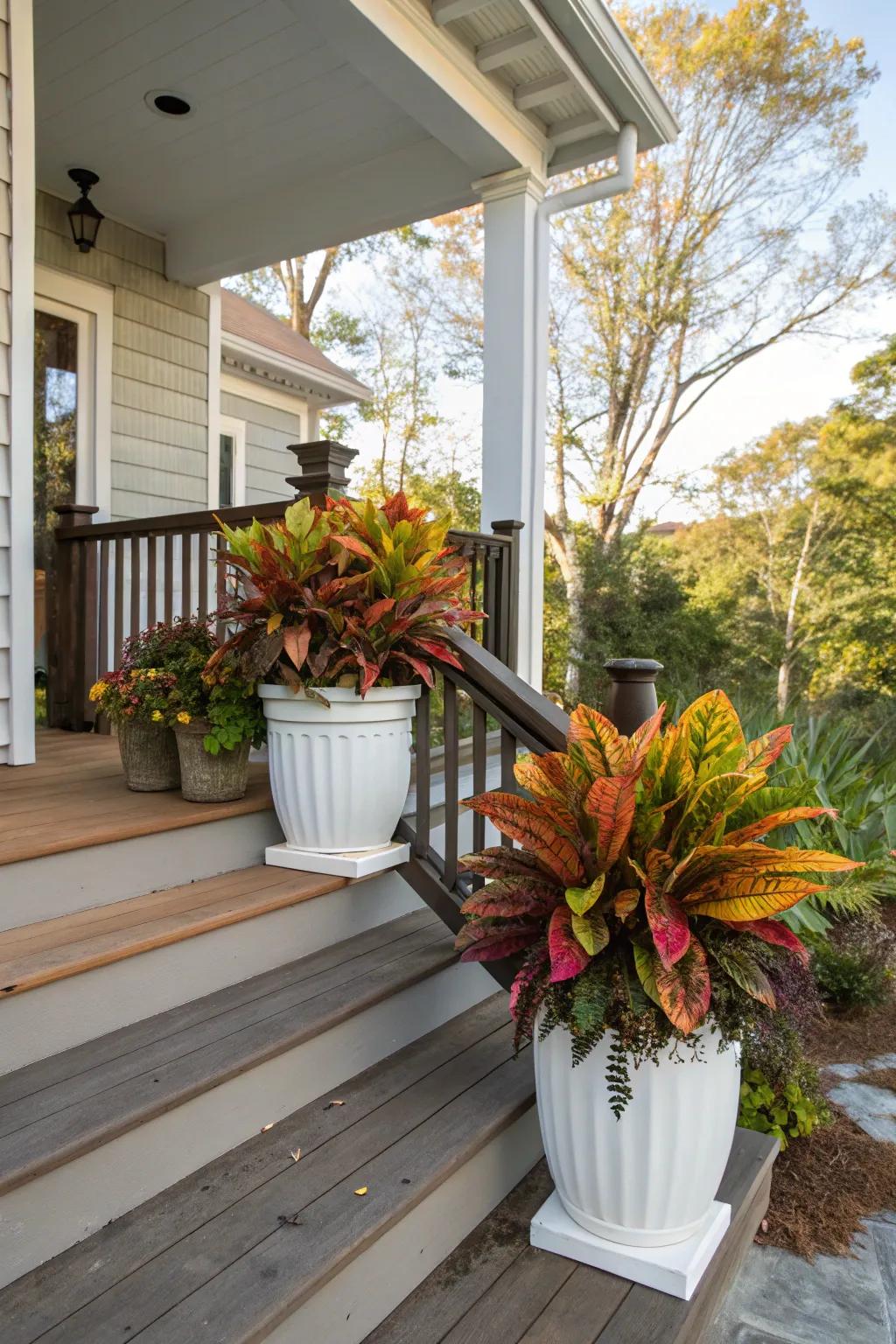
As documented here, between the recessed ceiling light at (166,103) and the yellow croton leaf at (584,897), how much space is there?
409 centimetres

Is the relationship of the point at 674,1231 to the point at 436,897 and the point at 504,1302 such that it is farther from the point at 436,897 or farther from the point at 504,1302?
the point at 436,897

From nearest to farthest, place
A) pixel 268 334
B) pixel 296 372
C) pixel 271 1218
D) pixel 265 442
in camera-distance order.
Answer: pixel 271 1218
pixel 296 372
pixel 265 442
pixel 268 334

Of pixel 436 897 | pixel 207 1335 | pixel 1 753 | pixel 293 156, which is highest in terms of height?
pixel 293 156

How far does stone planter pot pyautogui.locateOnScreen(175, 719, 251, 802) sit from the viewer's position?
8.13 feet

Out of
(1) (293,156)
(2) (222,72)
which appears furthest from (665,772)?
(1) (293,156)

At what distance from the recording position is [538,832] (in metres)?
1.71

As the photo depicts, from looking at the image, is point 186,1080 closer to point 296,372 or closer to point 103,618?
point 103,618

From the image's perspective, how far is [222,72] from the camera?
3838 mm

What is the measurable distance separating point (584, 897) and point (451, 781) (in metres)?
0.91

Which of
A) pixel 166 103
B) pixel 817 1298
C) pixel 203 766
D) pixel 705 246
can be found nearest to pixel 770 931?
pixel 817 1298

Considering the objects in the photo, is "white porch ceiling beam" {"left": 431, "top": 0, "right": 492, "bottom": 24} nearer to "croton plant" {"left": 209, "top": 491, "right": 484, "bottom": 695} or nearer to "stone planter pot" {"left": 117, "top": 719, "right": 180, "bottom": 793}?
"croton plant" {"left": 209, "top": 491, "right": 484, "bottom": 695}

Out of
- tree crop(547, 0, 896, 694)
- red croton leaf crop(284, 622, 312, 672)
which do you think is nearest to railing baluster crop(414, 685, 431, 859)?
red croton leaf crop(284, 622, 312, 672)

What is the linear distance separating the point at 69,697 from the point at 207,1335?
339 cm

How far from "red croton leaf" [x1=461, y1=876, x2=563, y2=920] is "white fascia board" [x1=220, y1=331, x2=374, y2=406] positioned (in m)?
5.75
